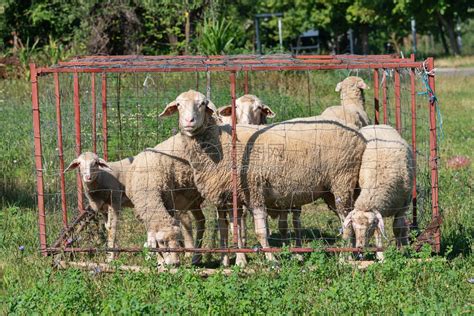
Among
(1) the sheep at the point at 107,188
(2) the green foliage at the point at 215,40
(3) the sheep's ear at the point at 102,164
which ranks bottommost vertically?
(1) the sheep at the point at 107,188

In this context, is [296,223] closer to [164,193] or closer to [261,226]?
[261,226]

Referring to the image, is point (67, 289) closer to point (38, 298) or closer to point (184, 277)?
point (38, 298)

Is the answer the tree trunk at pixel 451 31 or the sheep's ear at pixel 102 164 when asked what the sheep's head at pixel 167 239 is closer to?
the sheep's ear at pixel 102 164

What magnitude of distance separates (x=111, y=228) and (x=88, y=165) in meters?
0.74

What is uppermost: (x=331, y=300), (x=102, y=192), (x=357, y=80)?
(x=357, y=80)

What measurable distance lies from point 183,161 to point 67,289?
8.33ft

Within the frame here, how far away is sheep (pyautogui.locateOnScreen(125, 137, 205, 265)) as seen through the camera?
8.91m

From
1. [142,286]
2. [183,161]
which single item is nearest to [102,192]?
[183,161]

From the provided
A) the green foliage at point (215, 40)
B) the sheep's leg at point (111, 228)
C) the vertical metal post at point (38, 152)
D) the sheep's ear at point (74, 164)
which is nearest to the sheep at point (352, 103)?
the sheep's leg at point (111, 228)

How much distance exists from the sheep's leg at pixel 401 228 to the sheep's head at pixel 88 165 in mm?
2801

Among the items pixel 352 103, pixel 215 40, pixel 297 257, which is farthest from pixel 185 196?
pixel 215 40

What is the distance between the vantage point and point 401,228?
912cm

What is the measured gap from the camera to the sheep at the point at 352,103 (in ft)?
36.1

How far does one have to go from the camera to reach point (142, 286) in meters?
7.36
